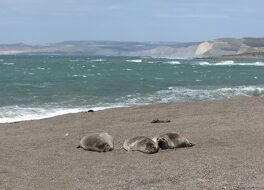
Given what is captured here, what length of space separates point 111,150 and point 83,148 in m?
0.65

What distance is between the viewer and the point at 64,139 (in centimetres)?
1326

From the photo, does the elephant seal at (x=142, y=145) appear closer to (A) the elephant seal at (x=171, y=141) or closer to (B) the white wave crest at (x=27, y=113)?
(A) the elephant seal at (x=171, y=141)

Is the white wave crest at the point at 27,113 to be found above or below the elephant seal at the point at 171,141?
below

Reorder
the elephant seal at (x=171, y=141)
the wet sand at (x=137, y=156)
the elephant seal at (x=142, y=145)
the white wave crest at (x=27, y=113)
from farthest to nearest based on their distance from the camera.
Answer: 1. the white wave crest at (x=27, y=113)
2. the elephant seal at (x=171, y=141)
3. the elephant seal at (x=142, y=145)
4. the wet sand at (x=137, y=156)

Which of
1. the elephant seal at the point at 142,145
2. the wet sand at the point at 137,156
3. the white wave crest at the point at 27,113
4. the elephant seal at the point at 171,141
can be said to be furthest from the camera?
the white wave crest at the point at 27,113

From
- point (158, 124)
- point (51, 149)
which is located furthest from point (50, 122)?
point (51, 149)

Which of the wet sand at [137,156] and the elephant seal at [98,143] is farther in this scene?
the elephant seal at [98,143]

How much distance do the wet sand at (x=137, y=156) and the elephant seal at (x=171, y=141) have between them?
220 millimetres

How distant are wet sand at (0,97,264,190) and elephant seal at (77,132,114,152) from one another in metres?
0.18

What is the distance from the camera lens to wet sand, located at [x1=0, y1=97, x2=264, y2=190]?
859 cm

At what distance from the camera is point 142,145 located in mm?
11203

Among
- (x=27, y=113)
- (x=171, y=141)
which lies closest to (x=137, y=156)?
(x=171, y=141)

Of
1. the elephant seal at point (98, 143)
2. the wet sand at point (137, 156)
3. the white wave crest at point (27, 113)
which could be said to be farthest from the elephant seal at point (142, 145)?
the white wave crest at point (27, 113)

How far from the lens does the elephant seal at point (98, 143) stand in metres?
11.6
